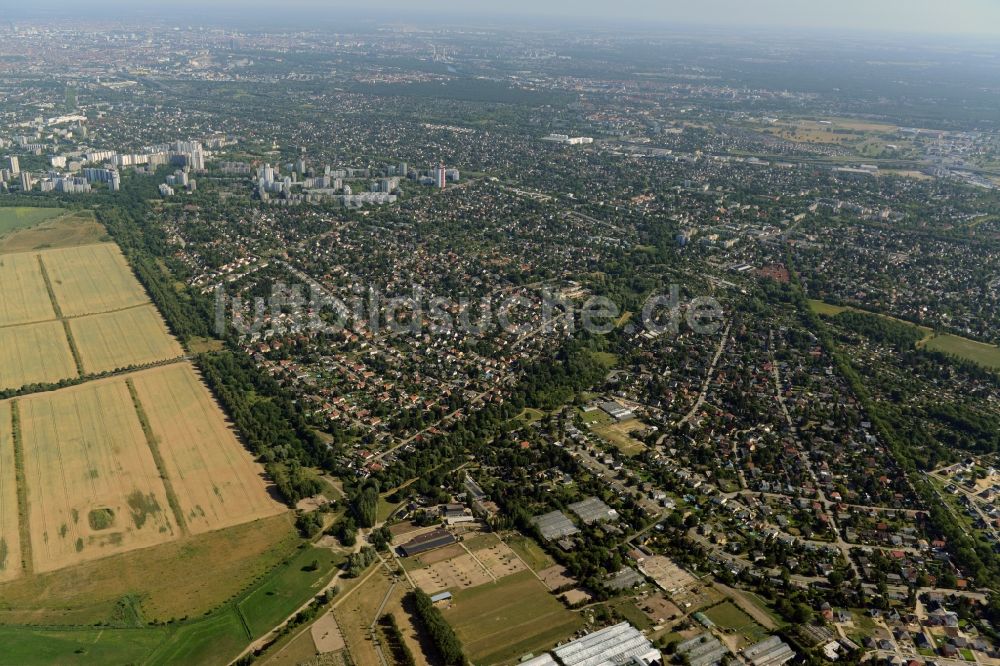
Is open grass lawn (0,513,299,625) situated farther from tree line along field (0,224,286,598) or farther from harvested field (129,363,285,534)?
harvested field (129,363,285,534)

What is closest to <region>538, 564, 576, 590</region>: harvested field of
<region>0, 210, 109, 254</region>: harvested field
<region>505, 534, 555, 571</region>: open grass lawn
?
<region>505, 534, 555, 571</region>: open grass lawn

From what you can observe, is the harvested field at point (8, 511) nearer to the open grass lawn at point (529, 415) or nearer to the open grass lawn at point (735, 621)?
the open grass lawn at point (529, 415)

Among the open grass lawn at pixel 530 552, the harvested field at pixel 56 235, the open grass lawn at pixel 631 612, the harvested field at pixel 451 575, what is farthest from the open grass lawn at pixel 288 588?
the harvested field at pixel 56 235

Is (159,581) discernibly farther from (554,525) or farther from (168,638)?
(554,525)

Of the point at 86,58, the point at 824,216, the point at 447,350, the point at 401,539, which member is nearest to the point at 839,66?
Answer: the point at 824,216

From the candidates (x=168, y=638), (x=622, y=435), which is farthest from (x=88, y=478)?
(x=622, y=435)
